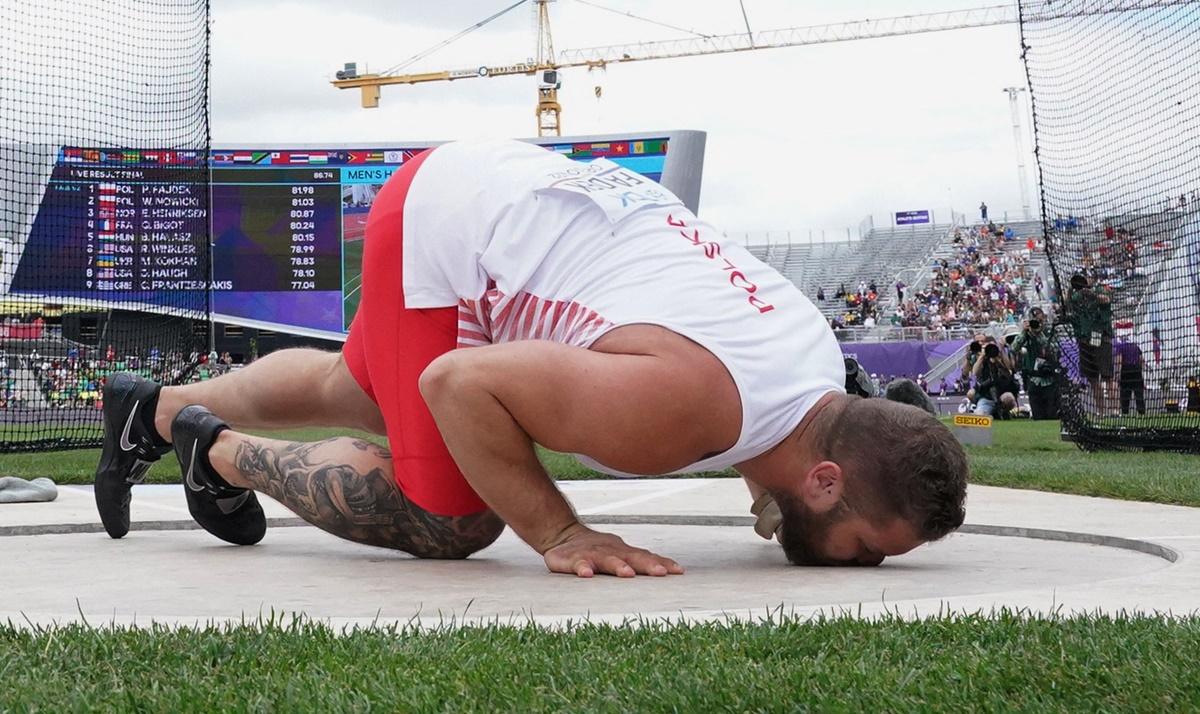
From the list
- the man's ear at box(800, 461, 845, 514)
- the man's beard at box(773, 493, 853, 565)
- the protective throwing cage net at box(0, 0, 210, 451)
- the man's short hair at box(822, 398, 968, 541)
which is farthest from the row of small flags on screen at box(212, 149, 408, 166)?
the man's short hair at box(822, 398, 968, 541)

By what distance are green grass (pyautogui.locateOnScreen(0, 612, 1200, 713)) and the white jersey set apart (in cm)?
96

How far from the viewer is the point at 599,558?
11.2 feet

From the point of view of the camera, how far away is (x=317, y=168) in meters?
24.9

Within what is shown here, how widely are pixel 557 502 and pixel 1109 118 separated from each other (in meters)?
13.1

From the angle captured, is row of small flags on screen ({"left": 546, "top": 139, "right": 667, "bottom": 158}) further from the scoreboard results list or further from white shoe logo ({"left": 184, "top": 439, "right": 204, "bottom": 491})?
white shoe logo ({"left": 184, "top": 439, "right": 204, "bottom": 491})

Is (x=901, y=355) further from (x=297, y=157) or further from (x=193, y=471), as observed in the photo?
(x=193, y=471)

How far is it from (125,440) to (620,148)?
830 inches

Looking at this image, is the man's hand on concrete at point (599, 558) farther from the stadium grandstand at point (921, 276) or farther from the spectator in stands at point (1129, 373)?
the stadium grandstand at point (921, 276)

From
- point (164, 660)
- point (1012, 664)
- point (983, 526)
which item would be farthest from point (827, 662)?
point (983, 526)

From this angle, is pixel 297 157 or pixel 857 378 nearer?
pixel 857 378

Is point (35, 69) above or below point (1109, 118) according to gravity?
above

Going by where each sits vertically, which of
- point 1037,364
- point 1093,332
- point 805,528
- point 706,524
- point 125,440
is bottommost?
point 706,524

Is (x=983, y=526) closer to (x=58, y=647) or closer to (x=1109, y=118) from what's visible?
(x=58, y=647)

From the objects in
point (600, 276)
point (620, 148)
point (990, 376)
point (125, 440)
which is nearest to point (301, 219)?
point (620, 148)
